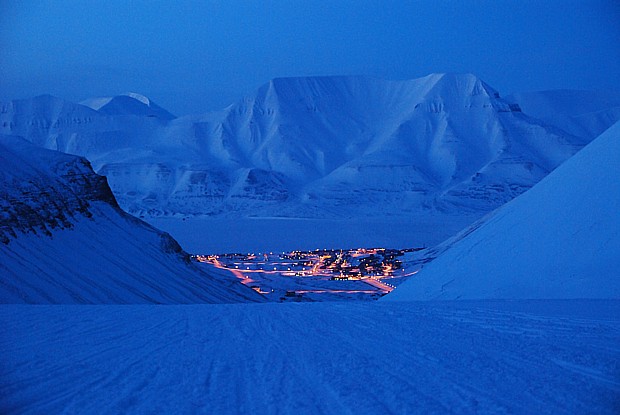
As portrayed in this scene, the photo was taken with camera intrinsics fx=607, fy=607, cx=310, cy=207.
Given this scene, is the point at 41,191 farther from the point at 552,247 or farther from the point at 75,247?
the point at 552,247

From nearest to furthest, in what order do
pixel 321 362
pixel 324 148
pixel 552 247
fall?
pixel 321 362
pixel 552 247
pixel 324 148

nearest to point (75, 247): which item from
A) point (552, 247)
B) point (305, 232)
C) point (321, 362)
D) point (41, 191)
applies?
point (41, 191)

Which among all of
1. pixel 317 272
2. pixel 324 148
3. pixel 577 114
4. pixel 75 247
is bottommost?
pixel 75 247

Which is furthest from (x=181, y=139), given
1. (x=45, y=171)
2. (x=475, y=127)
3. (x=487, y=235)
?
(x=487, y=235)

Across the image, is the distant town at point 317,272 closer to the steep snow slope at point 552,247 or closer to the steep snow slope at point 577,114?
the steep snow slope at point 552,247

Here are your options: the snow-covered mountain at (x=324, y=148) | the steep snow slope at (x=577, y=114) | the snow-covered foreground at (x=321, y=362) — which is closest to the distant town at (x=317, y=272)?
the snow-covered foreground at (x=321, y=362)

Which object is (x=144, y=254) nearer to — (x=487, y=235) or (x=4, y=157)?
(x=4, y=157)

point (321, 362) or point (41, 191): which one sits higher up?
point (41, 191)

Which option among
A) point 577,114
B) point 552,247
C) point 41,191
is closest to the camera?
point 552,247
